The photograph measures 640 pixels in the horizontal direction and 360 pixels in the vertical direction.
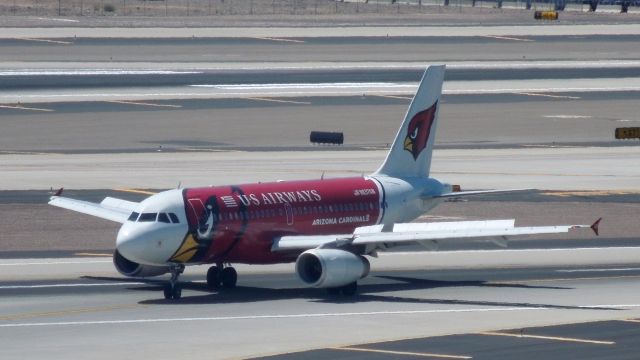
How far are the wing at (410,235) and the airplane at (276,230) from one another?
3cm

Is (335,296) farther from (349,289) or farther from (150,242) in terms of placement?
(150,242)

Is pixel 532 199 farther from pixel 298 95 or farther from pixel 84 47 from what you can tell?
pixel 84 47

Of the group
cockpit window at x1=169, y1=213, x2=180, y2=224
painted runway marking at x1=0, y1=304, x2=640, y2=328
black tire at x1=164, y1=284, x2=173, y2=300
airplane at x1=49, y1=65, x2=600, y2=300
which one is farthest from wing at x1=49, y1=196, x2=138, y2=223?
painted runway marking at x1=0, y1=304, x2=640, y2=328

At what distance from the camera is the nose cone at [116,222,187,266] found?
45125mm

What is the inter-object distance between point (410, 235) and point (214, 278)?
6525 millimetres

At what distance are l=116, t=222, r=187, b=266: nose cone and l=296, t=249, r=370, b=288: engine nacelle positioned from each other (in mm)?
3777

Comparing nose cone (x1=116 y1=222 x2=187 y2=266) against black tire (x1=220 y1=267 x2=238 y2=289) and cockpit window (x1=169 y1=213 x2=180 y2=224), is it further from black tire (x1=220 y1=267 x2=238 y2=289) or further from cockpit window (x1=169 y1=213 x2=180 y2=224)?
black tire (x1=220 y1=267 x2=238 y2=289)

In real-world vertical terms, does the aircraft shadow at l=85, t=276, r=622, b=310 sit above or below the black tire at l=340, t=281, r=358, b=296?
below

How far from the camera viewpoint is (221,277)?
4878cm

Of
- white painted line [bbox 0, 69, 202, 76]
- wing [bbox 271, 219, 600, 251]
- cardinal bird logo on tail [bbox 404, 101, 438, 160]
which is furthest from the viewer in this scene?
white painted line [bbox 0, 69, 202, 76]

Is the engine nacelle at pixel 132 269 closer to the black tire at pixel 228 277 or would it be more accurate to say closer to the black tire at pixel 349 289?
the black tire at pixel 228 277

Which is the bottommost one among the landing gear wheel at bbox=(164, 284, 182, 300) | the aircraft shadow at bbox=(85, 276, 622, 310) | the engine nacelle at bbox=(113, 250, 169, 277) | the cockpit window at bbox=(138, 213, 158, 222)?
the aircraft shadow at bbox=(85, 276, 622, 310)

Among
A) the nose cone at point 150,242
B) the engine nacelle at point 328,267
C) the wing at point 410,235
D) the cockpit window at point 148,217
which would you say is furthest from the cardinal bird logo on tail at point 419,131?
the cockpit window at point 148,217

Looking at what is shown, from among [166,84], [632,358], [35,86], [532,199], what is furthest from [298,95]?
[632,358]
